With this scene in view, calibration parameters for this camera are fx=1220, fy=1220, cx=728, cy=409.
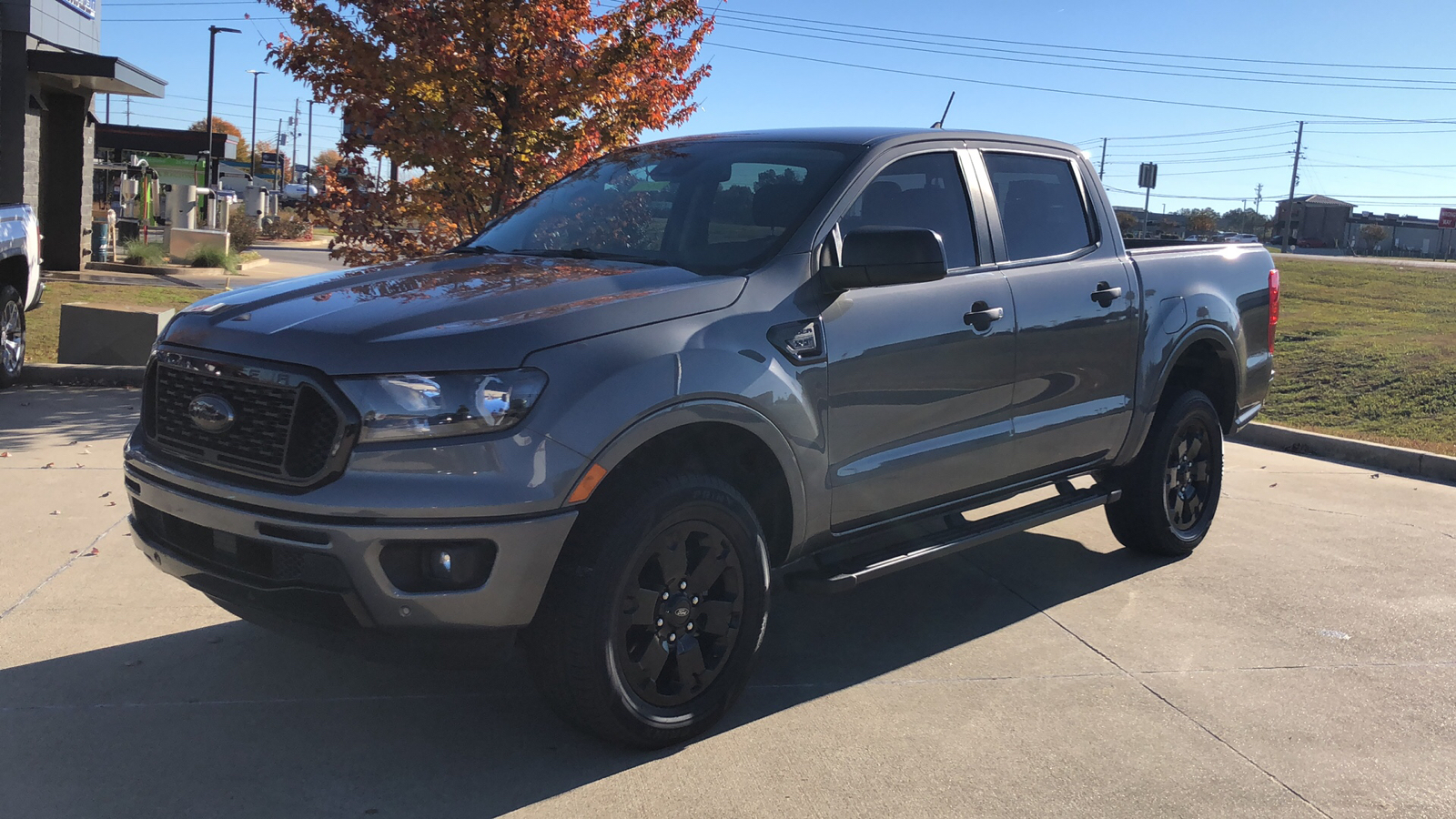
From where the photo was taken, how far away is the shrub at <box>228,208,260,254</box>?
28.0 metres

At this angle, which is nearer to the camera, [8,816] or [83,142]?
[8,816]

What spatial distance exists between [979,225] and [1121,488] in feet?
5.61

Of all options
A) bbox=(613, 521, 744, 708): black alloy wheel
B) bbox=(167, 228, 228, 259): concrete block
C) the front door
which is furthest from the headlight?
bbox=(167, 228, 228, 259): concrete block

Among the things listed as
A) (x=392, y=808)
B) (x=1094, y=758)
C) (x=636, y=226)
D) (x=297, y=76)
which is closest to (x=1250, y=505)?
(x=1094, y=758)

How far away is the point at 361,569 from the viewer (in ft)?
10.5

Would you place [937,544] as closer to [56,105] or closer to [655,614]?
[655,614]

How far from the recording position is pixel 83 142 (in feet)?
69.1

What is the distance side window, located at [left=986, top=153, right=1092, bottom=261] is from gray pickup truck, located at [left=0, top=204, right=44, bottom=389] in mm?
7319

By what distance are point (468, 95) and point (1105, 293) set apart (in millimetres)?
5584

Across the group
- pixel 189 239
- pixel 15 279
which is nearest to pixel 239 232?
pixel 189 239

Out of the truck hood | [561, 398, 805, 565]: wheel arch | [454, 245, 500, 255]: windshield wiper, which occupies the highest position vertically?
[454, 245, 500, 255]: windshield wiper

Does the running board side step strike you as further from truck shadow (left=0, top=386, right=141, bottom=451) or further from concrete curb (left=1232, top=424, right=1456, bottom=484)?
truck shadow (left=0, top=386, right=141, bottom=451)

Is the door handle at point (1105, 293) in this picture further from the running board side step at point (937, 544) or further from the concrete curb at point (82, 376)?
the concrete curb at point (82, 376)

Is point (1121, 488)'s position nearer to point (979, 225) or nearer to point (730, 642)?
point (979, 225)
